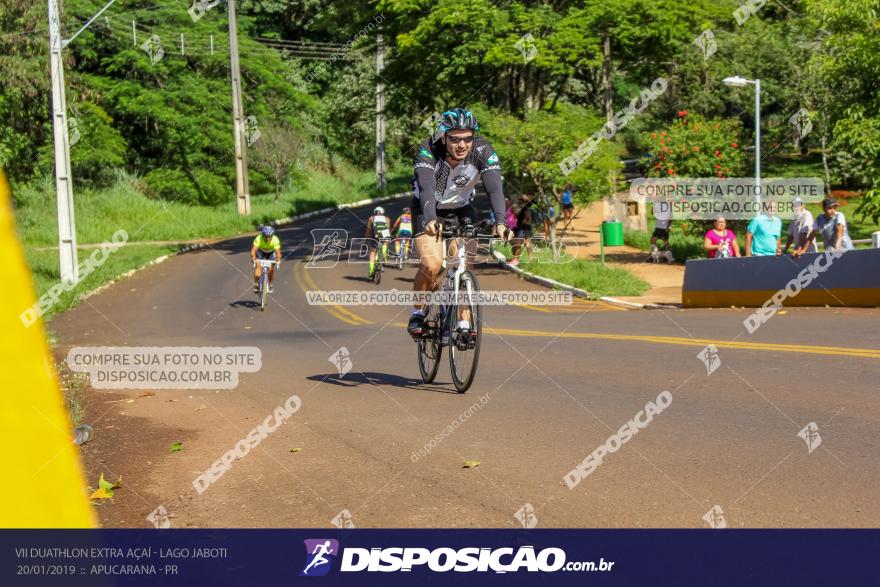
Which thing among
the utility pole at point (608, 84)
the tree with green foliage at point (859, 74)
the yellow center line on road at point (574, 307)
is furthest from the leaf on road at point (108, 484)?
the utility pole at point (608, 84)

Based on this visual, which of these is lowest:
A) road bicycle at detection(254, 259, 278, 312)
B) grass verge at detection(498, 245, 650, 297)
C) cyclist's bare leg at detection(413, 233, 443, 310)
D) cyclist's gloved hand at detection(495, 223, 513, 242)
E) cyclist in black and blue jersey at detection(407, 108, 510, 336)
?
grass verge at detection(498, 245, 650, 297)

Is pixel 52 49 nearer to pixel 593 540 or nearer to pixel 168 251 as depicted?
pixel 168 251

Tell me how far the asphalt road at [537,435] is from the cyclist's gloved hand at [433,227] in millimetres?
1477

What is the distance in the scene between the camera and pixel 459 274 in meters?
9.12

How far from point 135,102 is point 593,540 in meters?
51.0

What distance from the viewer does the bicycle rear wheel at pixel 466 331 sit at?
29.7 ft

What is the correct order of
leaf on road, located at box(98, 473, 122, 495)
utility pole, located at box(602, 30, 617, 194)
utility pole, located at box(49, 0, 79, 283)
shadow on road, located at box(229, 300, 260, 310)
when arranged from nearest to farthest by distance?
leaf on road, located at box(98, 473, 122, 495) → shadow on road, located at box(229, 300, 260, 310) → utility pole, located at box(49, 0, 79, 283) → utility pole, located at box(602, 30, 617, 194)

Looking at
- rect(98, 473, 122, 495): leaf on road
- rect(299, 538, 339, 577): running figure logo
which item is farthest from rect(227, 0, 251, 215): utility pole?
rect(299, 538, 339, 577): running figure logo

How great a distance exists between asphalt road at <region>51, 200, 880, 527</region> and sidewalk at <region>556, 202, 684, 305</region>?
28.5ft

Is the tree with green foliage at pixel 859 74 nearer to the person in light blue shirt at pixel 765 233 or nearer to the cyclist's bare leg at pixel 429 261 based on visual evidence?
the person in light blue shirt at pixel 765 233

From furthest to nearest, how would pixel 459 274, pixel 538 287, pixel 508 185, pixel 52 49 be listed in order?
pixel 508 185 < pixel 538 287 < pixel 52 49 < pixel 459 274

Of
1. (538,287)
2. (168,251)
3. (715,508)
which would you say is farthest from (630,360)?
(168,251)

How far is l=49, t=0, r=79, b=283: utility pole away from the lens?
85.8 feet

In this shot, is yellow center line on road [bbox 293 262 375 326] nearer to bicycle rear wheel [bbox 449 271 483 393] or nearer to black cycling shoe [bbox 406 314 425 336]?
black cycling shoe [bbox 406 314 425 336]
